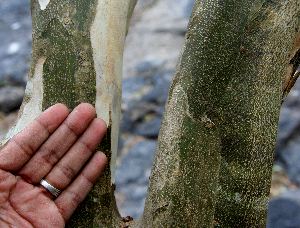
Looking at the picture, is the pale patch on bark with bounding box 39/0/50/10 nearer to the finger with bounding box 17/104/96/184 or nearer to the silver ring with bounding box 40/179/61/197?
the finger with bounding box 17/104/96/184

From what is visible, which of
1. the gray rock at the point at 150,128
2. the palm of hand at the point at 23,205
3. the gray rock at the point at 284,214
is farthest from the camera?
the gray rock at the point at 150,128

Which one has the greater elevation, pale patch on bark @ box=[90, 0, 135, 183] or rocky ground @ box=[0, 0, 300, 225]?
rocky ground @ box=[0, 0, 300, 225]

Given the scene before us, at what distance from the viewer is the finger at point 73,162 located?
102cm

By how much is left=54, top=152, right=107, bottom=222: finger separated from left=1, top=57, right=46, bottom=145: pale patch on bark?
0.27m

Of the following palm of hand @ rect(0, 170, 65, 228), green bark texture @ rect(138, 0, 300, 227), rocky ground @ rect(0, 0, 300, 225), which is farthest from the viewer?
rocky ground @ rect(0, 0, 300, 225)

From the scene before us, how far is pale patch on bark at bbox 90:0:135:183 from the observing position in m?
1.00

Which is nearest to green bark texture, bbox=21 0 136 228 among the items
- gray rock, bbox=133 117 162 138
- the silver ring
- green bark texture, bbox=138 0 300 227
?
the silver ring

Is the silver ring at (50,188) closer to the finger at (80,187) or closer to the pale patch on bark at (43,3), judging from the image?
the finger at (80,187)

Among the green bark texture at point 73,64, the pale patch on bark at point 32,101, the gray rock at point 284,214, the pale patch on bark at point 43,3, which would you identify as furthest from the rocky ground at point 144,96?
the pale patch on bark at point 43,3

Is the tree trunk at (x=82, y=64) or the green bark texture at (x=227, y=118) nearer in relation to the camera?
the green bark texture at (x=227, y=118)

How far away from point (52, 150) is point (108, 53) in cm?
41

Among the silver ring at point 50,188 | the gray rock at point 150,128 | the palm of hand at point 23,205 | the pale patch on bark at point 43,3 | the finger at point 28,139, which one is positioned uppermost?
the gray rock at point 150,128

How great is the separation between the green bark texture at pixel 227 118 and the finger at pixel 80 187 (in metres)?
0.26

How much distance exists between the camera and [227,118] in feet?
2.89
